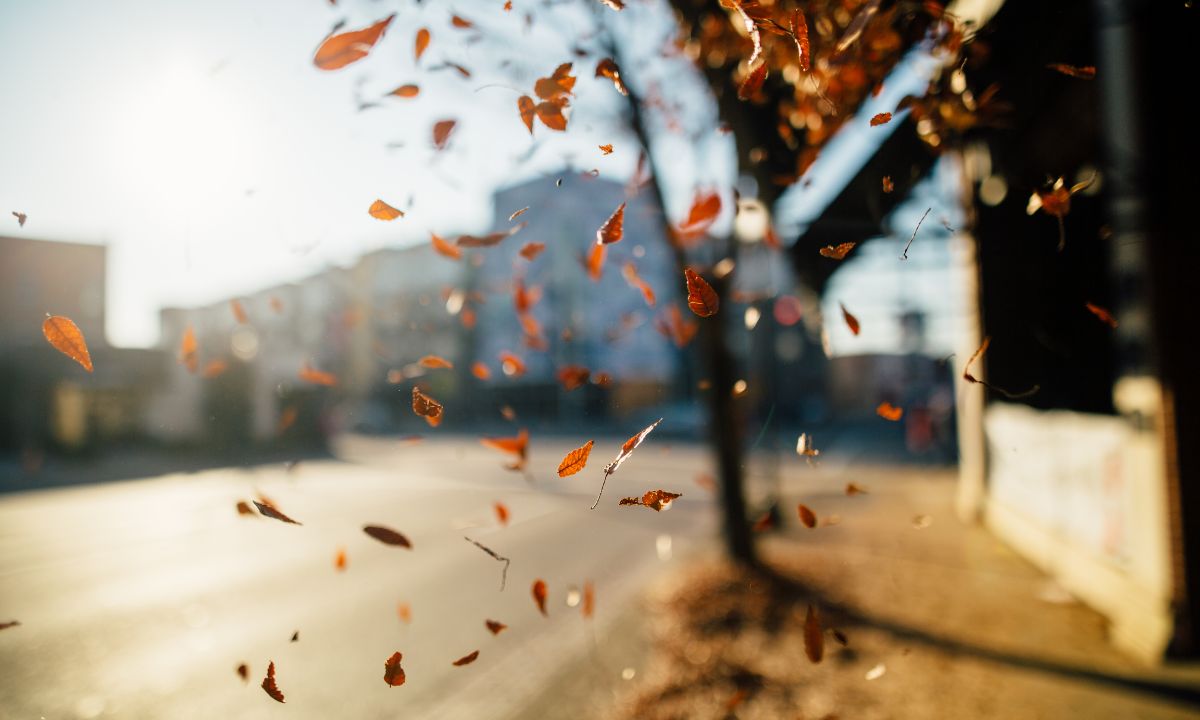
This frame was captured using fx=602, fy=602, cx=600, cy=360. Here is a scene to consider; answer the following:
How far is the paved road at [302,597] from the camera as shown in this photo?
14.7 feet

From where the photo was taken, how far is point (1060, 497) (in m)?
6.64

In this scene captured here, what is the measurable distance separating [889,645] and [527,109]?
500cm

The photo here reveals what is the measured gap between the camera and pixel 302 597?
6629mm

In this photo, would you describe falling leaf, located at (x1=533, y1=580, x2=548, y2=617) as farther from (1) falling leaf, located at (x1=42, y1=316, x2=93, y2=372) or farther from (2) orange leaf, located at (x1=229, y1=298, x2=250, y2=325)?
(2) orange leaf, located at (x1=229, y1=298, x2=250, y2=325)

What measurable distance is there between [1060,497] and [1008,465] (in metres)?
1.86

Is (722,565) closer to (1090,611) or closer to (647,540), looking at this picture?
(647,540)

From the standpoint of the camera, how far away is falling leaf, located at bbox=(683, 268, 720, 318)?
1921 mm

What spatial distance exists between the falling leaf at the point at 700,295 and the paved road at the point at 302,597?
3516mm

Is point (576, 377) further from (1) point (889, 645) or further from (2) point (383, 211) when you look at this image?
(1) point (889, 645)

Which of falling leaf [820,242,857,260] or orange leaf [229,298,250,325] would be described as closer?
falling leaf [820,242,857,260]

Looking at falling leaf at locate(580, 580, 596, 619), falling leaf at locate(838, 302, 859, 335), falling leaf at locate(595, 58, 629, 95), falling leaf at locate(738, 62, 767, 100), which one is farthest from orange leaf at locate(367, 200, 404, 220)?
falling leaf at locate(580, 580, 596, 619)

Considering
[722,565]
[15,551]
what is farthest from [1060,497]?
[15,551]

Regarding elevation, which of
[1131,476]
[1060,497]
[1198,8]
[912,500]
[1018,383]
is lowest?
[912,500]

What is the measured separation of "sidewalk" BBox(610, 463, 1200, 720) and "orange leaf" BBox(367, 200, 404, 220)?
3.62 metres
